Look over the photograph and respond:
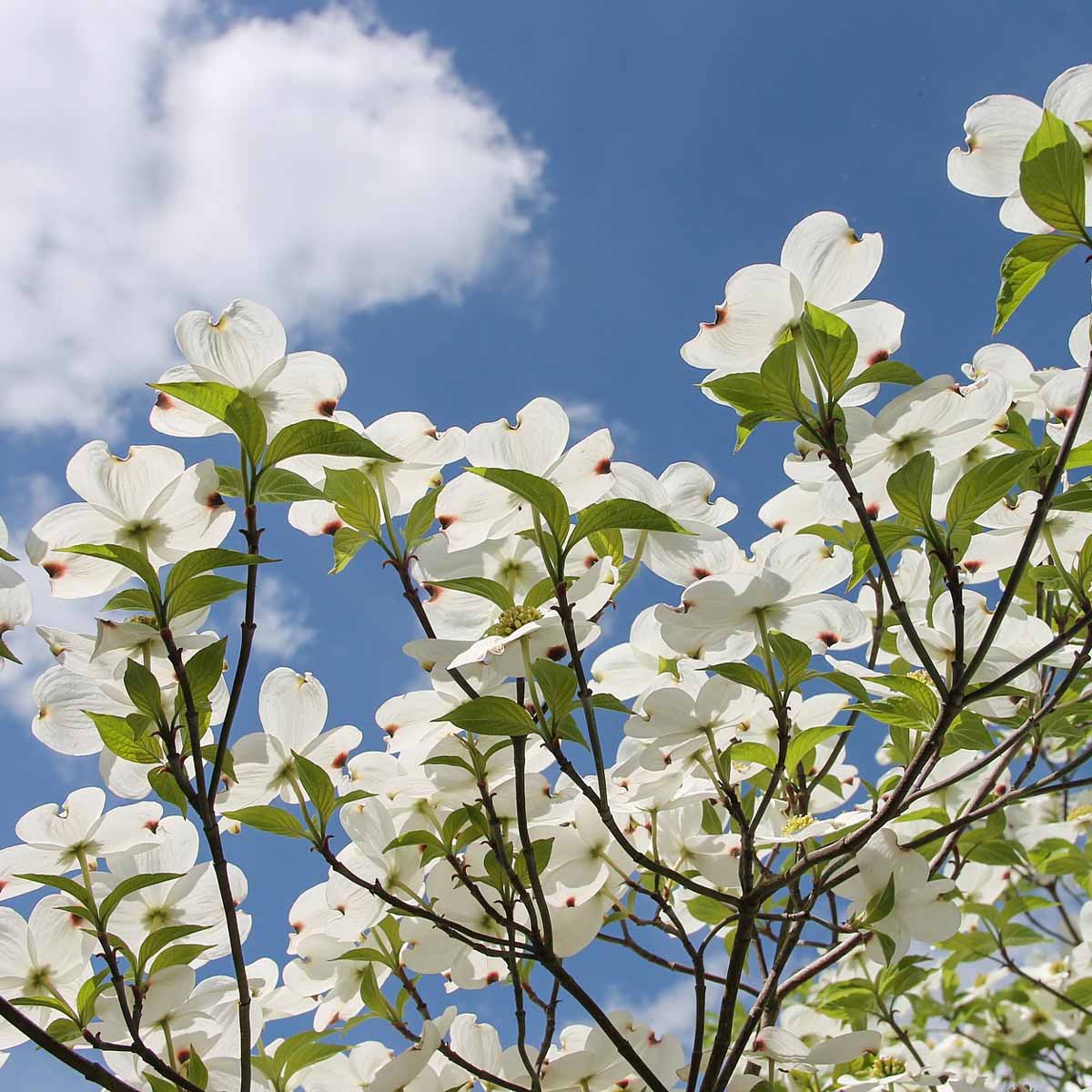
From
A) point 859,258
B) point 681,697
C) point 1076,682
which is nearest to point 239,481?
point 681,697

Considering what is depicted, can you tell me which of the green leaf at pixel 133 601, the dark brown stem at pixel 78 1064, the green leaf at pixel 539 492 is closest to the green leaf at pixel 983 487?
the green leaf at pixel 539 492

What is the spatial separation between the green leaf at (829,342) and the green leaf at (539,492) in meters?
0.22

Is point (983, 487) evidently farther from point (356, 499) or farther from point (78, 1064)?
point (78, 1064)

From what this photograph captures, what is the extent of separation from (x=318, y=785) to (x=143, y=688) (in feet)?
0.64

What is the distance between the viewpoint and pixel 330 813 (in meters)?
0.99

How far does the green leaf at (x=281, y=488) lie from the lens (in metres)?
0.86

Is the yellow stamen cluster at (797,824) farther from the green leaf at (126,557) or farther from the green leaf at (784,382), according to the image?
the green leaf at (126,557)

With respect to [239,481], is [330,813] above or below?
below

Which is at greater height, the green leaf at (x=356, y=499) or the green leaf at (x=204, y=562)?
the green leaf at (x=356, y=499)

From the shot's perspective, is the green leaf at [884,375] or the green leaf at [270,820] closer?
the green leaf at [884,375]

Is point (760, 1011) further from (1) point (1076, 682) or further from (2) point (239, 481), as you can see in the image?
(2) point (239, 481)

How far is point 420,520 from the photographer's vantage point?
977 millimetres

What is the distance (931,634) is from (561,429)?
16.1 inches

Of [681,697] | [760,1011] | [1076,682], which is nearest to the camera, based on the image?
[681,697]
